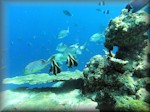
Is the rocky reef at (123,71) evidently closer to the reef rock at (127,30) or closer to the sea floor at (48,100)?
the reef rock at (127,30)

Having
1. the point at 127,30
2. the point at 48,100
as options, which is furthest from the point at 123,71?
the point at 48,100

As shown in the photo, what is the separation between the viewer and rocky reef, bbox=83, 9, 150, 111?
5.18m

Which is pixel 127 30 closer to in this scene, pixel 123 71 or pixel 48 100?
pixel 123 71

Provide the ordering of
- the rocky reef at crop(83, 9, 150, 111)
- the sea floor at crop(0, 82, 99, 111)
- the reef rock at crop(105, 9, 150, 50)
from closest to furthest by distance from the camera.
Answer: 1. the rocky reef at crop(83, 9, 150, 111)
2. the sea floor at crop(0, 82, 99, 111)
3. the reef rock at crop(105, 9, 150, 50)

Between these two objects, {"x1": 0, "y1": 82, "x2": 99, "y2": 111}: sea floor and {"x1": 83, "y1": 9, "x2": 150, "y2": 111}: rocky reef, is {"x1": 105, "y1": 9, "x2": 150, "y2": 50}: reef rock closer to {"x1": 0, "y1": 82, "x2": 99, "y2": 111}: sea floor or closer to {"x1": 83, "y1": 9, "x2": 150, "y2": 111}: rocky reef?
{"x1": 83, "y1": 9, "x2": 150, "y2": 111}: rocky reef

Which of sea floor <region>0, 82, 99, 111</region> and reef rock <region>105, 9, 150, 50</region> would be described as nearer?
sea floor <region>0, 82, 99, 111</region>

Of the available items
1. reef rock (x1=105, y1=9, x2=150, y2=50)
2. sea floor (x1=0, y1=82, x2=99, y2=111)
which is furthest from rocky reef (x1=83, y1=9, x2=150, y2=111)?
sea floor (x1=0, y1=82, x2=99, y2=111)

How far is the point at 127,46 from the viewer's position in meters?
6.53

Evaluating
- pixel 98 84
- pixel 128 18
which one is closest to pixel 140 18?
pixel 128 18

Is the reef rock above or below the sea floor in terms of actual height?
above

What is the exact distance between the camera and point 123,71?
560cm

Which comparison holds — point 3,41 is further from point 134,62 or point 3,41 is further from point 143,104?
point 143,104

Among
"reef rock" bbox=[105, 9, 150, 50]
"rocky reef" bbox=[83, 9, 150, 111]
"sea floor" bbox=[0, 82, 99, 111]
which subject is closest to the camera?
"rocky reef" bbox=[83, 9, 150, 111]

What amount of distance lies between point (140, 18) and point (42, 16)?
235 ft
